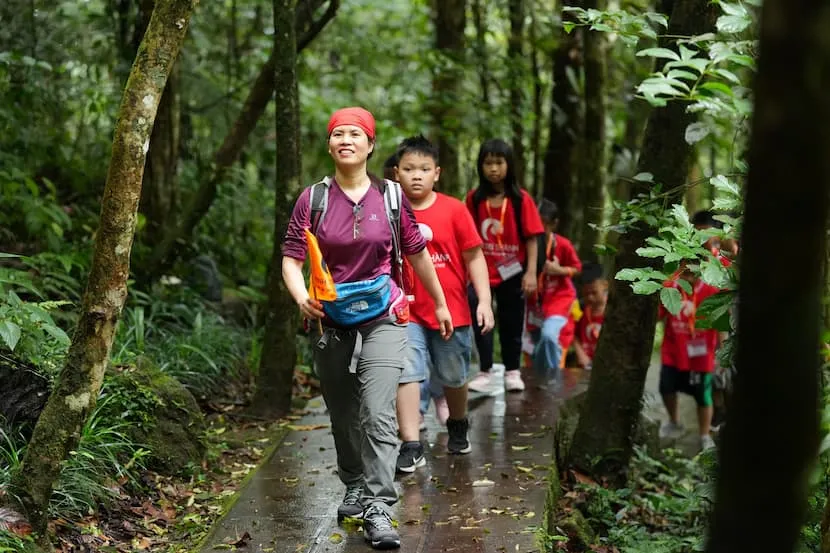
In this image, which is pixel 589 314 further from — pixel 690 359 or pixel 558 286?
pixel 690 359

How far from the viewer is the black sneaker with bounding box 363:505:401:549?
4.86m

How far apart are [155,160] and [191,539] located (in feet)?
17.5

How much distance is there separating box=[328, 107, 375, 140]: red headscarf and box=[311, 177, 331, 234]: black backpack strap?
315 mm

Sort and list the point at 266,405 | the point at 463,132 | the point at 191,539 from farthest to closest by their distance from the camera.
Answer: the point at 463,132 → the point at 266,405 → the point at 191,539

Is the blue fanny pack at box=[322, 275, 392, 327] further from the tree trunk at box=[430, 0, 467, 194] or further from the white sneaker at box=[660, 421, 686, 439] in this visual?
the tree trunk at box=[430, 0, 467, 194]

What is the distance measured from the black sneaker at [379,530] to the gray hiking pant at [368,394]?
0.05 metres

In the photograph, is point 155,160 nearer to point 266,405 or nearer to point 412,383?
point 266,405

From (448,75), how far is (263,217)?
10.2ft

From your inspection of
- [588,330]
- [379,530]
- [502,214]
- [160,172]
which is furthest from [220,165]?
[379,530]

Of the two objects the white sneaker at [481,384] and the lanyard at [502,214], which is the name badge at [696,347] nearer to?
the white sneaker at [481,384]

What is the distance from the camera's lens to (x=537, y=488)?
5.91m

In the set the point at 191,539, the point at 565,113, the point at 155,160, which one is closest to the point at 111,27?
the point at 155,160

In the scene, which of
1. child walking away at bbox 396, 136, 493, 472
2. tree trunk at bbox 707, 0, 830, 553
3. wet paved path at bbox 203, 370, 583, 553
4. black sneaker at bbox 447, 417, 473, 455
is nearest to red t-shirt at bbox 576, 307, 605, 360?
wet paved path at bbox 203, 370, 583, 553

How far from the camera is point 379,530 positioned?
16.0 ft
